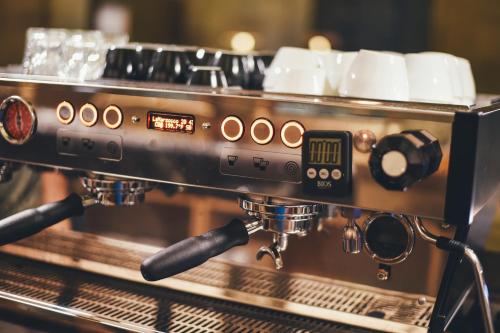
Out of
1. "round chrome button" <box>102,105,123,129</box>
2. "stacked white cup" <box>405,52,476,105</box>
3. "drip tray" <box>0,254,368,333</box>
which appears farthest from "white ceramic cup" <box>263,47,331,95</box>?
"drip tray" <box>0,254,368,333</box>

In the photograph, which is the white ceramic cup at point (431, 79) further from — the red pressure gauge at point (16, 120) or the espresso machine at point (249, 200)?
the red pressure gauge at point (16, 120)

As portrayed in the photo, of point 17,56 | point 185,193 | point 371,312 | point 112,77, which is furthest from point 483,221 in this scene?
point 17,56

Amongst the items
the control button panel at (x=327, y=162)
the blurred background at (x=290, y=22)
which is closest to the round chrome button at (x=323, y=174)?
the control button panel at (x=327, y=162)

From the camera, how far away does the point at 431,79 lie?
0.94 meters

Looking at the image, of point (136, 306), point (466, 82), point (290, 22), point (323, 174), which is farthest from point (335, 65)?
point (290, 22)

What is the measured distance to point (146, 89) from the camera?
885mm

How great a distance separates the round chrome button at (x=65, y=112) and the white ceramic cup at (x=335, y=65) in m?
0.35

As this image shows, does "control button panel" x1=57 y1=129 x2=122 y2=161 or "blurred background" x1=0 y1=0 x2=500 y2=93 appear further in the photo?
"blurred background" x1=0 y1=0 x2=500 y2=93

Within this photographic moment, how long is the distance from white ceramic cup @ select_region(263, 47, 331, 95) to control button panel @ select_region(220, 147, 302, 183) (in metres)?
0.17

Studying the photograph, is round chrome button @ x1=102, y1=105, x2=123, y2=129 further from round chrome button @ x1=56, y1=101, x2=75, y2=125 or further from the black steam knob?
the black steam knob

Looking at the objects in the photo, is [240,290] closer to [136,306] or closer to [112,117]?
[136,306]

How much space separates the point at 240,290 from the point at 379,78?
0.38 meters

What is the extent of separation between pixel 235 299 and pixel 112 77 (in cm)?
39

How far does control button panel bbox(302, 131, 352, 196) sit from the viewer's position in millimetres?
750
